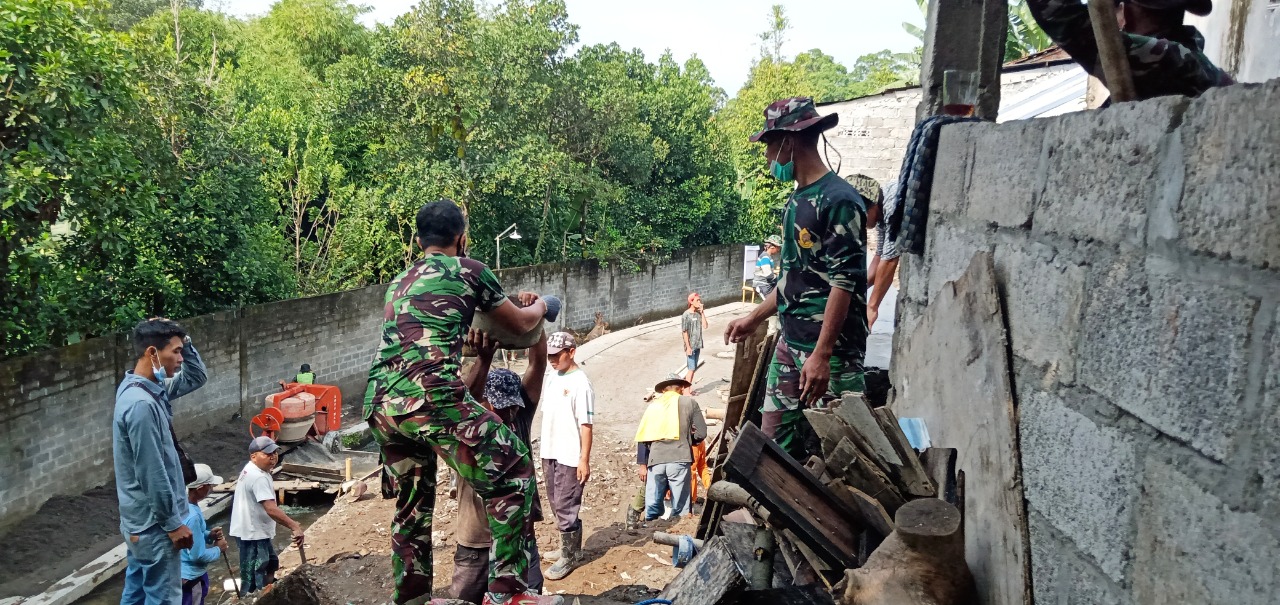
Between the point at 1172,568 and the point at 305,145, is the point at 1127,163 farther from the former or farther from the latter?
the point at 305,145

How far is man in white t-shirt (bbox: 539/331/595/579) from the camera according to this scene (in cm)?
698

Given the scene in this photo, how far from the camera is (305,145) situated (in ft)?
61.2

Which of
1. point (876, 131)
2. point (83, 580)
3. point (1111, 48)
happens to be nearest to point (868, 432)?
point (1111, 48)

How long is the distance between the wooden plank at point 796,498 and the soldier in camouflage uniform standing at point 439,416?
1.10 metres

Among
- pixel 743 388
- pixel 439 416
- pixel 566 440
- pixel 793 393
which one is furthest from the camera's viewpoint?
pixel 566 440

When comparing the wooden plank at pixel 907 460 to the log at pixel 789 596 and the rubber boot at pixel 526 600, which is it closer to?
the log at pixel 789 596

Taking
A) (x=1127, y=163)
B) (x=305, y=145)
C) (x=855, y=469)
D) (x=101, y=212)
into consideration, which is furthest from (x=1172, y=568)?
(x=305, y=145)

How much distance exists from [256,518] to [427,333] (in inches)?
182

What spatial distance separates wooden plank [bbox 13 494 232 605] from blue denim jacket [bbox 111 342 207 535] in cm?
465

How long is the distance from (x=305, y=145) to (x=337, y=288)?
11.8 ft

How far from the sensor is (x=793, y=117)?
3.94 meters

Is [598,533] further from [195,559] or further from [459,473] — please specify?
[459,473]

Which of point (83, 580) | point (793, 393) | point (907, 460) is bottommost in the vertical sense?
point (83, 580)

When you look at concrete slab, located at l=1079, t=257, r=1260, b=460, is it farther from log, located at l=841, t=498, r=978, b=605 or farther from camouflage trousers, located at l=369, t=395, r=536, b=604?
camouflage trousers, located at l=369, t=395, r=536, b=604
